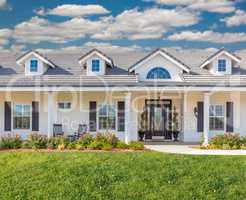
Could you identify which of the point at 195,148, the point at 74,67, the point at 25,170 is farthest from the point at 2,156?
the point at 74,67

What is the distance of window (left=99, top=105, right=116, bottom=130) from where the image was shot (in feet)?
73.6

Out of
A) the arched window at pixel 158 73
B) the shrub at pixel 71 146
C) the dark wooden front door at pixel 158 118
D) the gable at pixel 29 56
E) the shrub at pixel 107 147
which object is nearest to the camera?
the shrub at pixel 107 147

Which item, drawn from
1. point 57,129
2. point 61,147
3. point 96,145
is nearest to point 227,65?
point 57,129

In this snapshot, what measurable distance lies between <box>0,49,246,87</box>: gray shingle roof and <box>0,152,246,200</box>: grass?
7.86 metres

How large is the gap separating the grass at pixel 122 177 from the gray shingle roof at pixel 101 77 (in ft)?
25.8

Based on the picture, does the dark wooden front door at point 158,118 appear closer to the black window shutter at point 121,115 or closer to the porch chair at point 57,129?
the black window shutter at point 121,115

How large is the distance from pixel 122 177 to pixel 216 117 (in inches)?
461

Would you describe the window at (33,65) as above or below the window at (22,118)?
above

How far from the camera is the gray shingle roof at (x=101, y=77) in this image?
21.7m

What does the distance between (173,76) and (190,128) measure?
2.70 meters

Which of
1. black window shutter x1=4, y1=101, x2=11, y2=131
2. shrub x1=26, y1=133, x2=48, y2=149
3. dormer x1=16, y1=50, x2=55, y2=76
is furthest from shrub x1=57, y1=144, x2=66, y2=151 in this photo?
dormer x1=16, y1=50, x2=55, y2=76

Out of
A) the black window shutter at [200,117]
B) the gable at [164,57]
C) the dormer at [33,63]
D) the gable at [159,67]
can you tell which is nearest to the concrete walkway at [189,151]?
the black window shutter at [200,117]

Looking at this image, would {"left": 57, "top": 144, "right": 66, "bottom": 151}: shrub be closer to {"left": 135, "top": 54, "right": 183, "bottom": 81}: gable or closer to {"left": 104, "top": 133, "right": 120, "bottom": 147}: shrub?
{"left": 104, "top": 133, "right": 120, "bottom": 147}: shrub

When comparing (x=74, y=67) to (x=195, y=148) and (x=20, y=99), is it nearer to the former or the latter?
(x=20, y=99)
